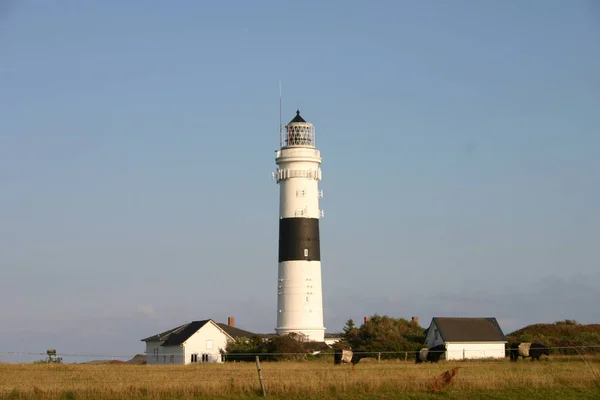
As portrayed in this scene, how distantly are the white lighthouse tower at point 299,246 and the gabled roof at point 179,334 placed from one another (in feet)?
25.7

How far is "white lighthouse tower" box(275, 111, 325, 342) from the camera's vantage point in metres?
55.6

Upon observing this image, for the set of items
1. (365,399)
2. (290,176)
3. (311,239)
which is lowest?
(365,399)

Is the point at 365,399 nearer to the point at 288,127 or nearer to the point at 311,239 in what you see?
the point at 311,239

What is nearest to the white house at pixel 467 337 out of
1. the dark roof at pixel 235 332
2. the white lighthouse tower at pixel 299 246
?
the white lighthouse tower at pixel 299 246

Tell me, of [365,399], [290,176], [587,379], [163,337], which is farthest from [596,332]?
[365,399]

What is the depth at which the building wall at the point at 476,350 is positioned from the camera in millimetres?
54062

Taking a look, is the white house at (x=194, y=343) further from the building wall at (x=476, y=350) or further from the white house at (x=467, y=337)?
the building wall at (x=476, y=350)

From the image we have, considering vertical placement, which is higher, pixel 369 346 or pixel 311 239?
pixel 311 239

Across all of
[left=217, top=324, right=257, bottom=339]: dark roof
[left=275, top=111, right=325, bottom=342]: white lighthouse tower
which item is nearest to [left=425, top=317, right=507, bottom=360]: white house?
[left=275, top=111, right=325, bottom=342]: white lighthouse tower

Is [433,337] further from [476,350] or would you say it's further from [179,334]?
[179,334]

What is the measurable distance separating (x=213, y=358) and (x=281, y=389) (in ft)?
122

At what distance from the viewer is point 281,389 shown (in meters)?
23.9

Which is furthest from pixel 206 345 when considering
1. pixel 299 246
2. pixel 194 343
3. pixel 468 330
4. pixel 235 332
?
pixel 468 330

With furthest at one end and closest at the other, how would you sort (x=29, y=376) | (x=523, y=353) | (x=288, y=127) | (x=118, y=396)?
1. (x=288, y=127)
2. (x=523, y=353)
3. (x=29, y=376)
4. (x=118, y=396)
